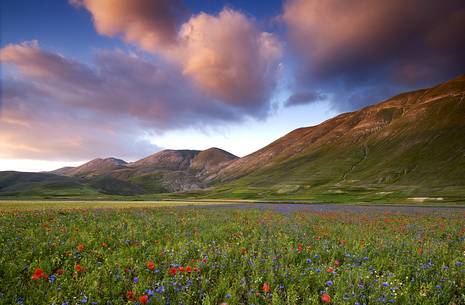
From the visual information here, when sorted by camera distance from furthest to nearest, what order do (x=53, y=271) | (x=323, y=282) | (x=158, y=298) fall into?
(x=53, y=271) → (x=323, y=282) → (x=158, y=298)

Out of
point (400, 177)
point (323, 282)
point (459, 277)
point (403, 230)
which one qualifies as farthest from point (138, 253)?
point (400, 177)

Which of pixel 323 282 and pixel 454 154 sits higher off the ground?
pixel 454 154

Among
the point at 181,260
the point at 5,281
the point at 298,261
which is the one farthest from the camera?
the point at 298,261

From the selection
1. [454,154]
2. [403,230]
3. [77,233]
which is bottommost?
[403,230]

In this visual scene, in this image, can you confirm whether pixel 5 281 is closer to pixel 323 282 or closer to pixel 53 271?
pixel 53 271

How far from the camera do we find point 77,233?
39.7 feet

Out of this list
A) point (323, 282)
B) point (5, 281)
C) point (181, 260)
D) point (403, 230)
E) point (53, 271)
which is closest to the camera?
point (5, 281)

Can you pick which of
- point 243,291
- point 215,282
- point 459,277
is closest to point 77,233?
point 215,282

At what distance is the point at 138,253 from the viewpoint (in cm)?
935

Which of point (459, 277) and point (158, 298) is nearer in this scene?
point (158, 298)

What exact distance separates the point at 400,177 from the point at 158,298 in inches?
8086

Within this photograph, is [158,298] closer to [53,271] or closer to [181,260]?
[181,260]

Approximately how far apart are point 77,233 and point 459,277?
13492 mm

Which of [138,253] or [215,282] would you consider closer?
[215,282]
